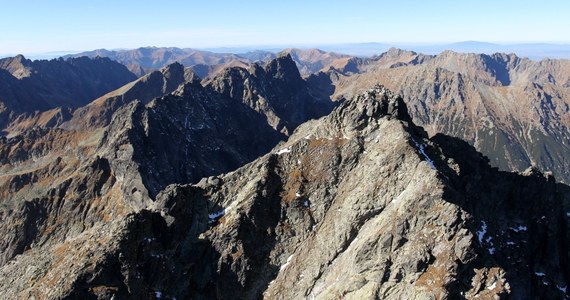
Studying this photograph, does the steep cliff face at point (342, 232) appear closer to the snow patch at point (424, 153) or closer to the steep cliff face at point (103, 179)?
the snow patch at point (424, 153)

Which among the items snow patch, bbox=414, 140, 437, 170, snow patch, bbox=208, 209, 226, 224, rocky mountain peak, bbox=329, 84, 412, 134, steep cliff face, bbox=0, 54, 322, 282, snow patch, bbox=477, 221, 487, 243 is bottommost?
steep cliff face, bbox=0, 54, 322, 282

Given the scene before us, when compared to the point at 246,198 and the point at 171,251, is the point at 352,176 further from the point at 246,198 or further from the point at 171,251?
the point at 171,251

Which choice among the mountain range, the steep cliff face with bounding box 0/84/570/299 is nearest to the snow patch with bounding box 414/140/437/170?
the mountain range

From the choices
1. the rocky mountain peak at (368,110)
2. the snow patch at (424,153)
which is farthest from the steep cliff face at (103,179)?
the snow patch at (424,153)

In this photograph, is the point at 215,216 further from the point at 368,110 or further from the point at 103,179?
the point at 103,179

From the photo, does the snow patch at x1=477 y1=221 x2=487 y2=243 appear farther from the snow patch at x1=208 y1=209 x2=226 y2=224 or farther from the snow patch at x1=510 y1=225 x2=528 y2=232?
the snow patch at x1=208 y1=209 x2=226 y2=224

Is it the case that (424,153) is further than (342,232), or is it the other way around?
(424,153)

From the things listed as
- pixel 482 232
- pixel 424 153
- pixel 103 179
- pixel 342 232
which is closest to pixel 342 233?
pixel 342 232

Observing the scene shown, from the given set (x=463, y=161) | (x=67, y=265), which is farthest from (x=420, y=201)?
(x=67, y=265)

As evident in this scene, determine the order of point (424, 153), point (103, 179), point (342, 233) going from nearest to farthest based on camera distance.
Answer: point (342, 233), point (424, 153), point (103, 179)
